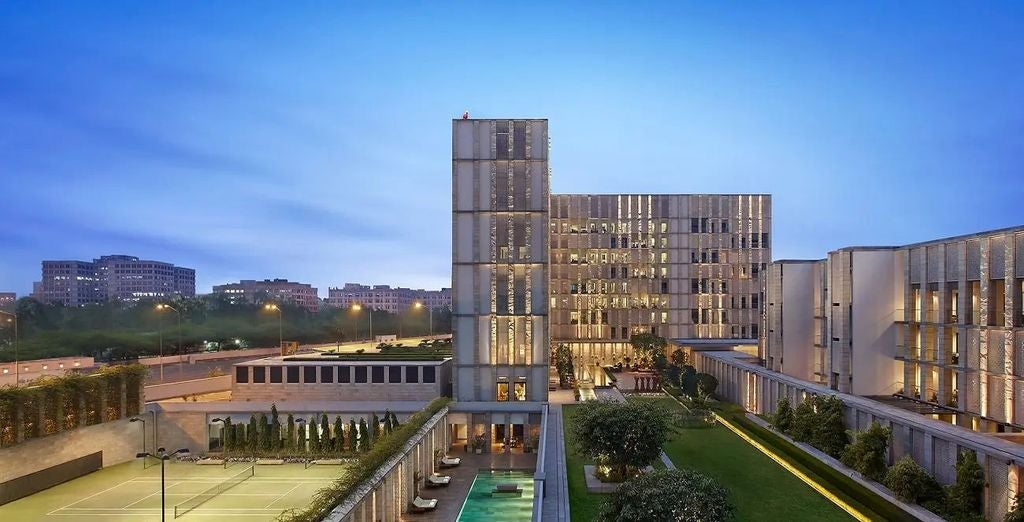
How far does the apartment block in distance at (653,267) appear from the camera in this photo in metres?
85.8

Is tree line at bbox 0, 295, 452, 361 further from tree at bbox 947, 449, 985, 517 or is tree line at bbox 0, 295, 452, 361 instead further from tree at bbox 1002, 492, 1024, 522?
tree at bbox 1002, 492, 1024, 522

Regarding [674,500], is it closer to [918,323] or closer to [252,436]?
[918,323]

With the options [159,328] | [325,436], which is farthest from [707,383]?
[159,328]

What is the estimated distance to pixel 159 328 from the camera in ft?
344

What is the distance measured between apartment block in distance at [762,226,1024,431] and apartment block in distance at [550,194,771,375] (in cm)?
4245

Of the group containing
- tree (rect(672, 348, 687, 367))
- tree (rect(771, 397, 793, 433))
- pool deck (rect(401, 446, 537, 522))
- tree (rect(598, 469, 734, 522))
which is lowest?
pool deck (rect(401, 446, 537, 522))

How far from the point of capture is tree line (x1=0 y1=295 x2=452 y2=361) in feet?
306

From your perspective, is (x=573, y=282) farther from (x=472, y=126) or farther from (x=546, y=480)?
(x=546, y=480)

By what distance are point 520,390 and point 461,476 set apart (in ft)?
35.1

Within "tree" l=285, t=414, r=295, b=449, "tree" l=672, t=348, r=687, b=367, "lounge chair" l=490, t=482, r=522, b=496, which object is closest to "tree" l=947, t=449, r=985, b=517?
"lounge chair" l=490, t=482, r=522, b=496

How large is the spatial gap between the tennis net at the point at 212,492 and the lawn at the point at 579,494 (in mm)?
20784

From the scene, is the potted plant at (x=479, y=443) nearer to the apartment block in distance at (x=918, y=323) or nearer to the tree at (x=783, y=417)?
the tree at (x=783, y=417)

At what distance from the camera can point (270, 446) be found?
4100 cm

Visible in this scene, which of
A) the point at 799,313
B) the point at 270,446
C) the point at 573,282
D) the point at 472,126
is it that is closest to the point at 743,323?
the point at 573,282
